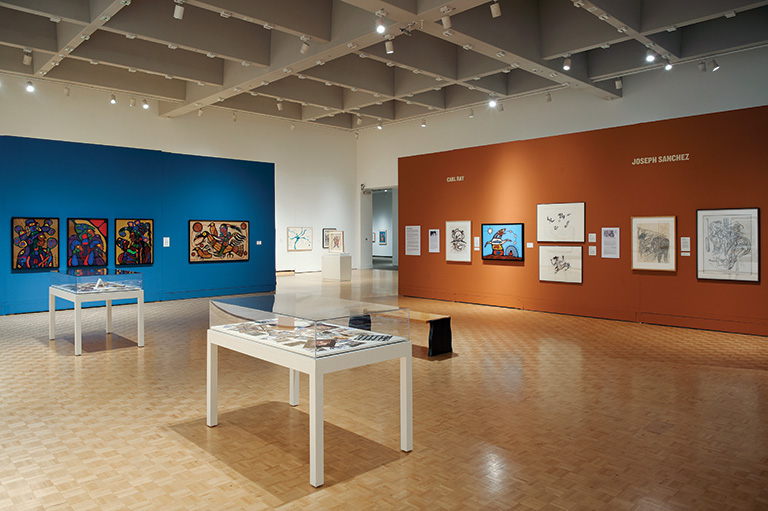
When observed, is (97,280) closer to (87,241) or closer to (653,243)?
(87,241)

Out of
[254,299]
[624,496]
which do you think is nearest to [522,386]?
[624,496]

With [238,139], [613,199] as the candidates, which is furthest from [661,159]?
[238,139]

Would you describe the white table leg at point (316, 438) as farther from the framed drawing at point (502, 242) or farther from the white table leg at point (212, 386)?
the framed drawing at point (502, 242)

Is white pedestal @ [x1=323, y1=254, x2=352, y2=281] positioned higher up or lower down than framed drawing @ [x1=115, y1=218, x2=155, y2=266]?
lower down

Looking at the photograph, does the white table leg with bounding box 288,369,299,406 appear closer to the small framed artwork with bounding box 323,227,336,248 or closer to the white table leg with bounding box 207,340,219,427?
the white table leg with bounding box 207,340,219,427

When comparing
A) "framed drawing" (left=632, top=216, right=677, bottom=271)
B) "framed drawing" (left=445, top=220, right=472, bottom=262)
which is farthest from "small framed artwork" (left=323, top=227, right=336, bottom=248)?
"framed drawing" (left=632, top=216, right=677, bottom=271)

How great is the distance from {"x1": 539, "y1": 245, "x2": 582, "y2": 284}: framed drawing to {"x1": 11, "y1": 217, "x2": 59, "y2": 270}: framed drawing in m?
13.1

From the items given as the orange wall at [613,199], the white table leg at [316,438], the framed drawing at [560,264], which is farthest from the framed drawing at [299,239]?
the white table leg at [316,438]

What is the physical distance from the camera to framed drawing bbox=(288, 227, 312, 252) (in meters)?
25.3

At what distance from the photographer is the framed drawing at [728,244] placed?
1081cm

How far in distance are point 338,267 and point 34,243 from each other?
1101cm

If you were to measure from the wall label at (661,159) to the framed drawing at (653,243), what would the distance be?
1.26 m

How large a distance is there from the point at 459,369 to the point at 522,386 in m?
1.20

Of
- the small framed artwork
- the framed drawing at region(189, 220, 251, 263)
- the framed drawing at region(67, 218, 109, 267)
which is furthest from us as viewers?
the small framed artwork
